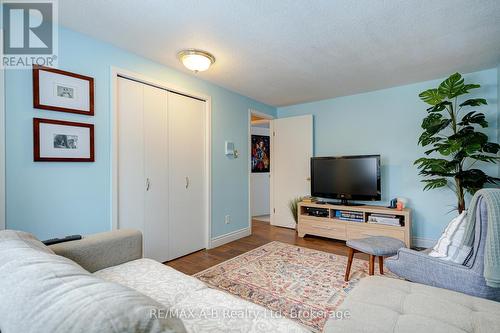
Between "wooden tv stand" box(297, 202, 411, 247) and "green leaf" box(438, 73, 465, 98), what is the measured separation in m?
1.48

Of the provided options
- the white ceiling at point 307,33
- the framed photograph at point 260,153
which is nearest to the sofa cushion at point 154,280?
the white ceiling at point 307,33

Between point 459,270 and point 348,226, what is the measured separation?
206cm

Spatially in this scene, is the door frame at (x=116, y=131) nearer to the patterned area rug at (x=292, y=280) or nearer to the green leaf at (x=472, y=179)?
the patterned area rug at (x=292, y=280)

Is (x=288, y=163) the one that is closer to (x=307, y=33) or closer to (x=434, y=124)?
(x=434, y=124)

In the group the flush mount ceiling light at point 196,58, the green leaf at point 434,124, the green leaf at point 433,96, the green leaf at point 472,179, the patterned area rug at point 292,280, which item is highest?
the flush mount ceiling light at point 196,58

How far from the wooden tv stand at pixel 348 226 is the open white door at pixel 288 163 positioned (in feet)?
1.81

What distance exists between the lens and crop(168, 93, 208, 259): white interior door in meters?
2.85

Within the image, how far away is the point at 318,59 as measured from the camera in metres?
2.56

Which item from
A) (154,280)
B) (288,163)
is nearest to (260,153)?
(288,163)

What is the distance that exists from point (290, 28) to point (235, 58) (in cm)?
75

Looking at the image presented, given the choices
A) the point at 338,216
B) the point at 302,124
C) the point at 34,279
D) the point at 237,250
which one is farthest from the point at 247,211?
the point at 34,279

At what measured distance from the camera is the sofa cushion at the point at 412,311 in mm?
985

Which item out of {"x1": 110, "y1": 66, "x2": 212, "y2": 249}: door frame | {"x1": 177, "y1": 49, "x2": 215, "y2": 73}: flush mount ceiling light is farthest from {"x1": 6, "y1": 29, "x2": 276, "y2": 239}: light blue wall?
{"x1": 177, "y1": 49, "x2": 215, "y2": 73}: flush mount ceiling light

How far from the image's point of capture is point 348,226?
3.43 meters
